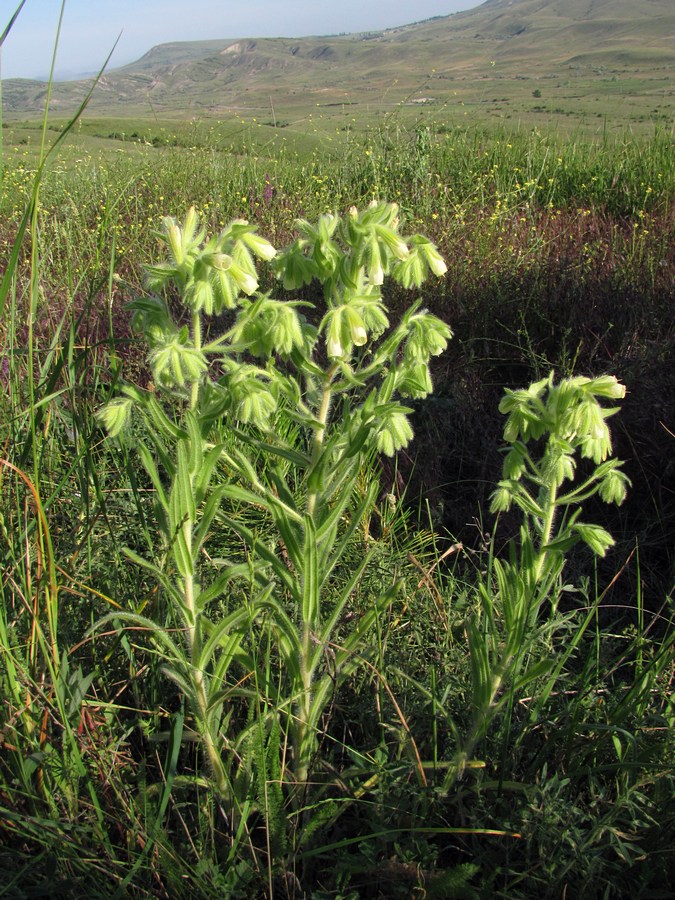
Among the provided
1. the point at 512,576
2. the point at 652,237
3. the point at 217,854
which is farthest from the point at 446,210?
the point at 217,854

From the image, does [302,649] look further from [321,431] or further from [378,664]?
[321,431]

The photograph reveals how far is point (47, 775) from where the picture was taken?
1.41 metres

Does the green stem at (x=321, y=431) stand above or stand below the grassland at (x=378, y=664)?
above

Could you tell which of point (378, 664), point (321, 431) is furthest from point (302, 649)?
point (321, 431)

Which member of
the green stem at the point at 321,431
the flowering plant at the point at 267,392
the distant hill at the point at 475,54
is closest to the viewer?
the flowering plant at the point at 267,392

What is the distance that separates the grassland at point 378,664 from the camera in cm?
138

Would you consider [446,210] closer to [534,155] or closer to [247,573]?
[534,155]

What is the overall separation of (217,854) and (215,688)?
42 centimetres

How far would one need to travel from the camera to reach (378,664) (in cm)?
176

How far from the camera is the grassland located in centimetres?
138

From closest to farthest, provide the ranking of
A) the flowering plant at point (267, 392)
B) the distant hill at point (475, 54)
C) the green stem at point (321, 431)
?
the flowering plant at point (267, 392) → the green stem at point (321, 431) → the distant hill at point (475, 54)

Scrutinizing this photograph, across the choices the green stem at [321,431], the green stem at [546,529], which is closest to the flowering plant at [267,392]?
the green stem at [321,431]

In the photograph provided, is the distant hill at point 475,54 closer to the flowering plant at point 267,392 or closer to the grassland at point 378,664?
the grassland at point 378,664

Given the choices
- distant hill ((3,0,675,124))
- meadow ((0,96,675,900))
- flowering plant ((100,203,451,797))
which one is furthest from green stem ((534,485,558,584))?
distant hill ((3,0,675,124))
